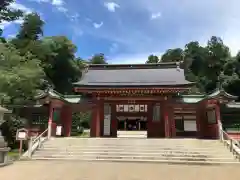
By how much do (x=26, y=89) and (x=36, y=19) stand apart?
24911mm

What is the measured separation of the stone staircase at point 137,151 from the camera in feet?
41.3

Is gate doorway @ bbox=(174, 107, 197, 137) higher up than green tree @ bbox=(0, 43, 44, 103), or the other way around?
green tree @ bbox=(0, 43, 44, 103)

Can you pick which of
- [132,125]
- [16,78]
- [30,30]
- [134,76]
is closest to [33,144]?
[16,78]

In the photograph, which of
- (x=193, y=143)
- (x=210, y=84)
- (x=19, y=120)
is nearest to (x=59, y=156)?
(x=19, y=120)

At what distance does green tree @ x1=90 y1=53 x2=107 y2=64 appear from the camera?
2810 inches

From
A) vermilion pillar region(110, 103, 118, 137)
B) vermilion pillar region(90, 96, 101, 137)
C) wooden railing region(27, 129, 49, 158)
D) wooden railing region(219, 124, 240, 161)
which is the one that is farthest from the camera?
vermilion pillar region(110, 103, 118, 137)

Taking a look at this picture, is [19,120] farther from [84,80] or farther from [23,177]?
[23,177]

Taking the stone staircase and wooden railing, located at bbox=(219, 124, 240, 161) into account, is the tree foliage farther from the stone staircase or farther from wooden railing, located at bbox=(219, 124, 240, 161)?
the stone staircase

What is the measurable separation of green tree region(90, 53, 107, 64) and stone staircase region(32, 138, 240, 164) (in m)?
57.0

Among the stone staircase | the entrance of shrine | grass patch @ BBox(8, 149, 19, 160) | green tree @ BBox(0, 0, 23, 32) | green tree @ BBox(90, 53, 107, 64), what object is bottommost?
grass patch @ BBox(8, 149, 19, 160)

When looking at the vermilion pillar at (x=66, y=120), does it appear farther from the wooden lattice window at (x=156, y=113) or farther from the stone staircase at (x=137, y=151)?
the wooden lattice window at (x=156, y=113)

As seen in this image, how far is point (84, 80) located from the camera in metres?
21.1

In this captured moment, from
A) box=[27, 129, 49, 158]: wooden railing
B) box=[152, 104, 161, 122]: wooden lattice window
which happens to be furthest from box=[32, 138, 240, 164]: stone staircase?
box=[152, 104, 161, 122]: wooden lattice window

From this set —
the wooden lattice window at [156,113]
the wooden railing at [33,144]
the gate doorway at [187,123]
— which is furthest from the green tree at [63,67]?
the wooden railing at [33,144]
